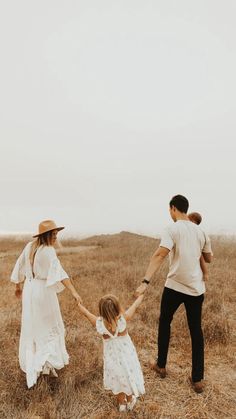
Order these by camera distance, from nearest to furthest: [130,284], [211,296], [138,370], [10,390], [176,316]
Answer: [138,370], [10,390], [176,316], [211,296], [130,284]

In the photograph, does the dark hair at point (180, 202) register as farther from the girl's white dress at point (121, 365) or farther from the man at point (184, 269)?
the girl's white dress at point (121, 365)

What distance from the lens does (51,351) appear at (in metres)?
4.08

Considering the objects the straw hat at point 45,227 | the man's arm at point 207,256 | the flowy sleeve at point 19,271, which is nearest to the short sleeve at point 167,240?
the man's arm at point 207,256

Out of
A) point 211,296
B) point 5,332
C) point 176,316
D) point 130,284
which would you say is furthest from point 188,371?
point 130,284

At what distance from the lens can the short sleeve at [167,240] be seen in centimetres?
408

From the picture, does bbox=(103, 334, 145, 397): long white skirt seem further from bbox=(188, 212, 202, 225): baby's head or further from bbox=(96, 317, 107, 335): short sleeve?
bbox=(188, 212, 202, 225): baby's head

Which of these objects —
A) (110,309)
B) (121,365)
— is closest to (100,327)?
(110,309)

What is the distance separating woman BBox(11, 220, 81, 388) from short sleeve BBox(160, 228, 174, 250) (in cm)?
113

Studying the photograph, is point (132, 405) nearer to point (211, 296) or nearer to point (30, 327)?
point (30, 327)

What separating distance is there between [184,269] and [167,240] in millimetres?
396

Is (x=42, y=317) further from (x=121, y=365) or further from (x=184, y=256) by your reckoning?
(x=184, y=256)

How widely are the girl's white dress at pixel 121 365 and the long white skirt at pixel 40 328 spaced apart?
0.73 meters

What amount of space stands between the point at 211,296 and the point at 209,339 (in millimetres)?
2306

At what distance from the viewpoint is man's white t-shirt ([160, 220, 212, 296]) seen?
4.16m
